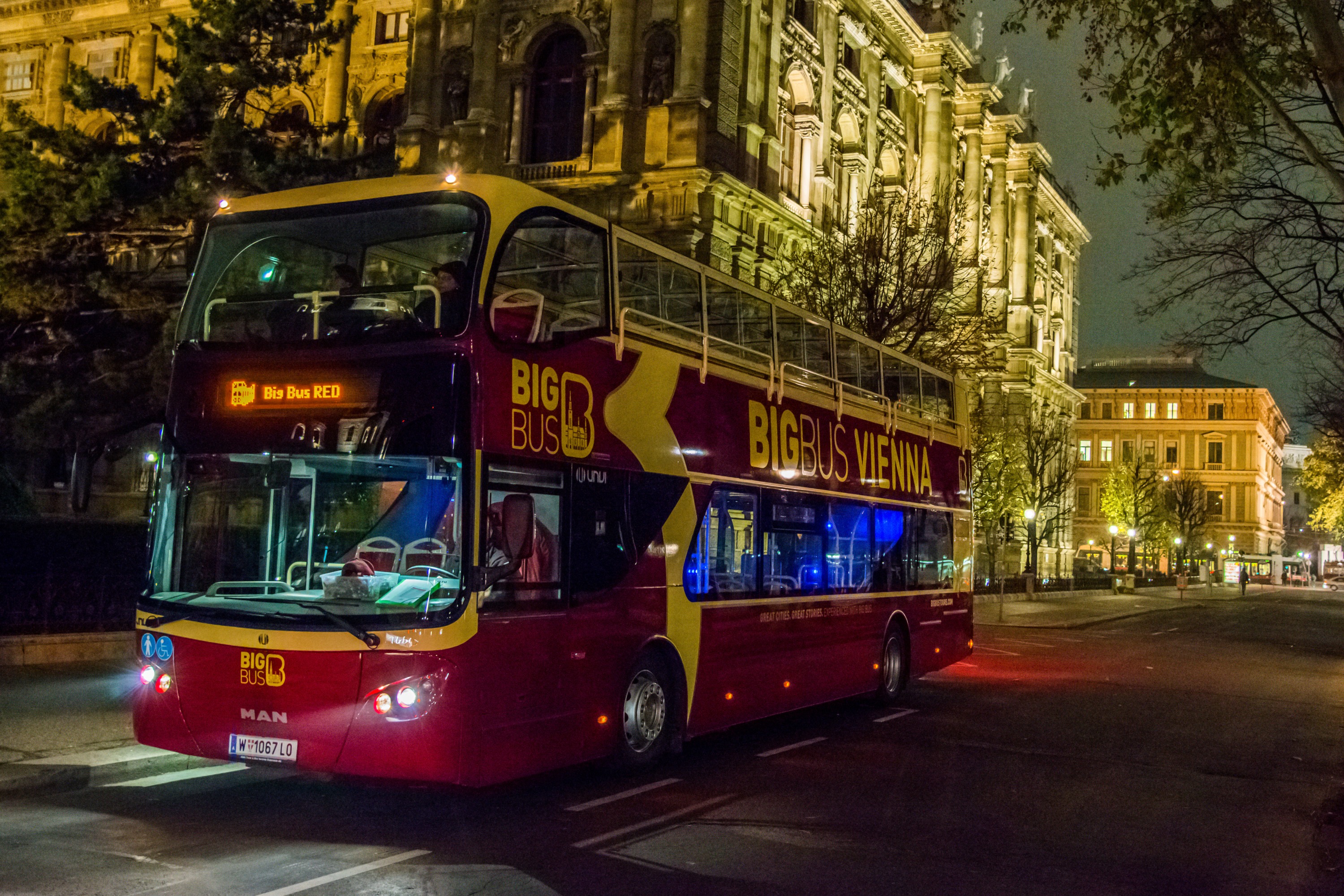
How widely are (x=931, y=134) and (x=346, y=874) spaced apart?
58.3 meters

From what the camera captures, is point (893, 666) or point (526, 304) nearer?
point (526, 304)

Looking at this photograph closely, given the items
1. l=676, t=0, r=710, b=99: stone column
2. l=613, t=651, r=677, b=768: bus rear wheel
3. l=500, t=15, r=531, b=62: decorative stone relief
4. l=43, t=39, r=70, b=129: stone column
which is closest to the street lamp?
l=676, t=0, r=710, b=99: stone column

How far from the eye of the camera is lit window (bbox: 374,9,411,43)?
48250 mm

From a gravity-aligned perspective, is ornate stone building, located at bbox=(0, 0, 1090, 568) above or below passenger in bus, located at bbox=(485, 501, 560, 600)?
above

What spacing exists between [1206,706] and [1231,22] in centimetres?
969

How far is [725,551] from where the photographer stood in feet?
38.8

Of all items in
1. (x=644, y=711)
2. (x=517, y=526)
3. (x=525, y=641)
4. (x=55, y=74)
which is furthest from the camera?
(x=55, y=74)

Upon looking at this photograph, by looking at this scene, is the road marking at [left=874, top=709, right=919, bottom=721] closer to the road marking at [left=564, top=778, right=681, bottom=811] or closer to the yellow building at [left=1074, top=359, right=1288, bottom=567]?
the road marking at [left=564, top=778, right=681, bottom=811]

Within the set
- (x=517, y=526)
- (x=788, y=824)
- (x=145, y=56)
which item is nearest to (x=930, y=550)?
(x=788, y=824)

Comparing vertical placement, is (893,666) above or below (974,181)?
below

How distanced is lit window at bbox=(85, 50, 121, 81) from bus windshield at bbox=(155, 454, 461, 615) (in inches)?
2020

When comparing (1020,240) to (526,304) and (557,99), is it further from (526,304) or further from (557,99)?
(526,304)

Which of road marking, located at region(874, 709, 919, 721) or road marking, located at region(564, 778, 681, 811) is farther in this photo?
road marking, located at region(874, 709, 919, 721)

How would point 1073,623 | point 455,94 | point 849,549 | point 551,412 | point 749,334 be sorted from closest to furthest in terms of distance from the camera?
point 551,412
point 749,334
point 849,549
point 1073,623
point 455,94
